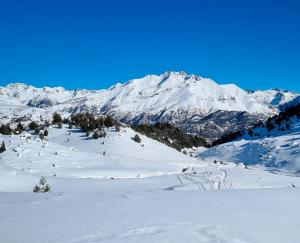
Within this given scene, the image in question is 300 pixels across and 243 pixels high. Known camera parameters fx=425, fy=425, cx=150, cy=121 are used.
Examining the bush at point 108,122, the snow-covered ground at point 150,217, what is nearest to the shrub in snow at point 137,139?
the bush at point 108,122

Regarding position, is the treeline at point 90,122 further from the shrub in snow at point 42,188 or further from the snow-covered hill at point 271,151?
the shrub in snow at point 42,188

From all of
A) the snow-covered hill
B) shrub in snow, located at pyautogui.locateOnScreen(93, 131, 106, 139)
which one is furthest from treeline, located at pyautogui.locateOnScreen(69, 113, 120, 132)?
the snow-covered hill

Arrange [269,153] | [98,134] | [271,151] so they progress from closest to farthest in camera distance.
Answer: [98,134] → [269,153] → [271,151]

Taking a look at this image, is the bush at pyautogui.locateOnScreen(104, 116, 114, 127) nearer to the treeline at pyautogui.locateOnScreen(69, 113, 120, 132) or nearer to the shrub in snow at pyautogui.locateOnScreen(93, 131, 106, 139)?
the treeline at pyautogui.locateOnScreen(69, 113, 120, 132)

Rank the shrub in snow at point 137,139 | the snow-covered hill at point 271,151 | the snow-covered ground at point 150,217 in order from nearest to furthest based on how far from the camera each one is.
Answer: the snow-covered ground at point 150,217, the snow-covered hill at point 271,151, the shrub in snow at point 137,139

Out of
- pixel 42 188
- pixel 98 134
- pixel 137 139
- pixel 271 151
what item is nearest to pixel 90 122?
pixel 98 134

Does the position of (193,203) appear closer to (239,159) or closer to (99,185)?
(99,185)

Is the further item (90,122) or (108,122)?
(108,122)

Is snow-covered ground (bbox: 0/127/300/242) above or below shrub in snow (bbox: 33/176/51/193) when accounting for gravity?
below

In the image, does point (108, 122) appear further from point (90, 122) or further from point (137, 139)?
point (137, 139)

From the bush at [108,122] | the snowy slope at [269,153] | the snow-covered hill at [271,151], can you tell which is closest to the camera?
the snowy slope at [269,153]

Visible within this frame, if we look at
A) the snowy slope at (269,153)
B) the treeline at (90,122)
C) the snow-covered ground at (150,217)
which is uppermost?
the treeline at (90,122)

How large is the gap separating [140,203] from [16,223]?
322 centimetres

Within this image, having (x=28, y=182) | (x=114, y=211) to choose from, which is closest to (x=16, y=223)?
(x=114, y=211)
